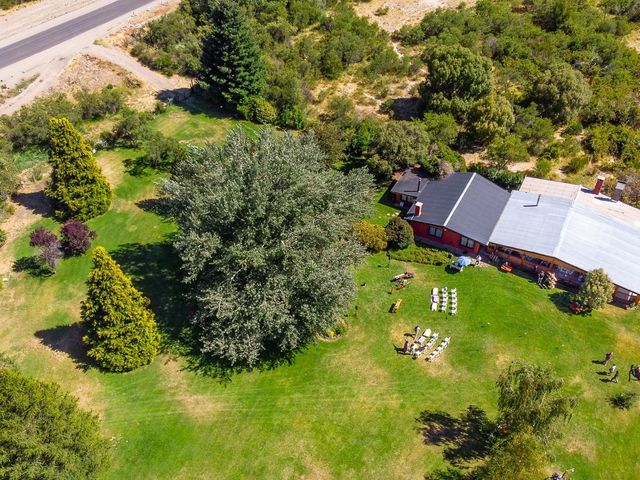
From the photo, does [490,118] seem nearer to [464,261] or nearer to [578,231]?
[578,231]

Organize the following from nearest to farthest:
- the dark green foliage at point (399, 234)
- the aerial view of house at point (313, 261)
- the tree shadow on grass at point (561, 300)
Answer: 1. the aerial view of house at point (313, 261)
2. the tree shadow on grass at point (561, 300)
3. the dark green foliage at point (399, 234)

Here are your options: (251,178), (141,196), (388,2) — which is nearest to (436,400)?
(251,178)

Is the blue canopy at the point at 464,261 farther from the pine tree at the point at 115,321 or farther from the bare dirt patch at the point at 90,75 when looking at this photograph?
the bare dirt patch at the point at 90,75

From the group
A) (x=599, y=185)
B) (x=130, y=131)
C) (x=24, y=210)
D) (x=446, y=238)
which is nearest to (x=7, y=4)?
(x=130, y=131)

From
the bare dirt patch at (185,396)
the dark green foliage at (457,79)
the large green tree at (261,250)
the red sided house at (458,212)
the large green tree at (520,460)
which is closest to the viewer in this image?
the large green tree at (520,460)

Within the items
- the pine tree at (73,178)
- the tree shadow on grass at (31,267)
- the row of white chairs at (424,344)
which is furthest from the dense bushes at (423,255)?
the tree shadow on grass at (31,267)

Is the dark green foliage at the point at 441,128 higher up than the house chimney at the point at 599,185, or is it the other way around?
the dark green foliage at the point at 441,128
